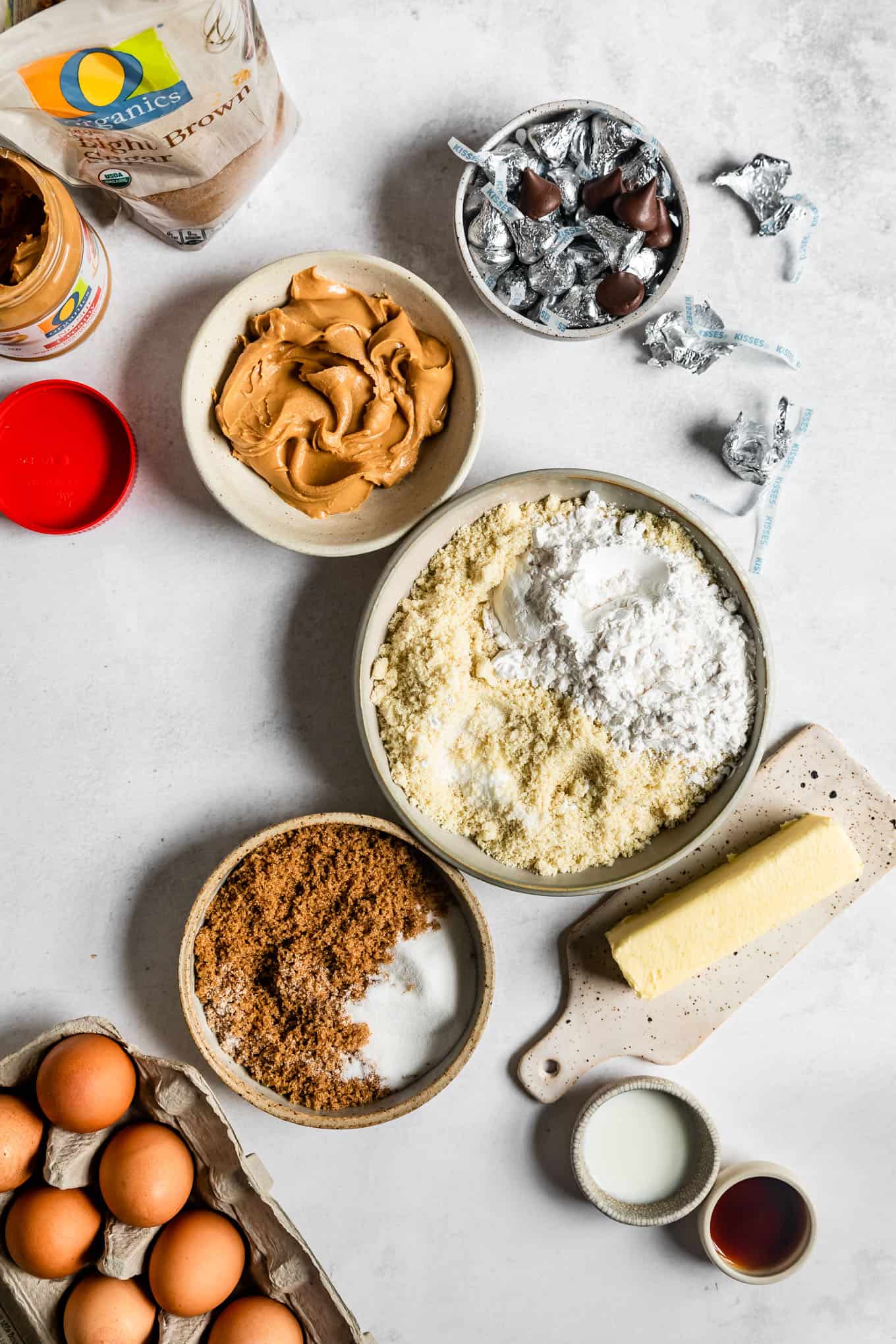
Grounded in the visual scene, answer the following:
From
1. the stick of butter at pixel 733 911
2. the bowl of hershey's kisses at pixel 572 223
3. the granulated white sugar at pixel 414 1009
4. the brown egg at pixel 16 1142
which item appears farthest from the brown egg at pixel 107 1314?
the bowl of hershey's kisses at pixel 572 223

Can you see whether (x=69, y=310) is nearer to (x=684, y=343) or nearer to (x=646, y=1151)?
(x=684, y=343)

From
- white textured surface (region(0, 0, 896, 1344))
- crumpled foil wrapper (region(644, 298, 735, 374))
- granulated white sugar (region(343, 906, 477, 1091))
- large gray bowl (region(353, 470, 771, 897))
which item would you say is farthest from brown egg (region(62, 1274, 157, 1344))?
crumpled foil wrapper (region(644, 298, 735, 374))

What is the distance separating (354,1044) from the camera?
6.40 feet

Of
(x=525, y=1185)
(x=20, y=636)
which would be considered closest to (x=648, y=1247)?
(x=525, y=1185)

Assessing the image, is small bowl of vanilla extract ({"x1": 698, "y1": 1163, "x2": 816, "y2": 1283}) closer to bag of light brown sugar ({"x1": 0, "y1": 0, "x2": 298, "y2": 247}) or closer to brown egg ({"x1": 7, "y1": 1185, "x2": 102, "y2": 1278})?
brown egg ({"x1": 7, "y1": 1185, "x2": 102, "y2": 1278})

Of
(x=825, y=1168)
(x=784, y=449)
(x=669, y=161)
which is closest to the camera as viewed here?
(x=669, y=161)

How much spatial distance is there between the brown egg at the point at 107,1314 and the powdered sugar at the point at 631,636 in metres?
1.36

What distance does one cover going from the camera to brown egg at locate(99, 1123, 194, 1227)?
69.6 inches

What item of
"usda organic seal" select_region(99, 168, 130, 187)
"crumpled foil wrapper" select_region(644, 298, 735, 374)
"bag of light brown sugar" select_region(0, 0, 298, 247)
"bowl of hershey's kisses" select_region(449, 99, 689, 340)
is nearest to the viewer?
"bag of light brown sugar" select_region(0, 0, 298, 247)

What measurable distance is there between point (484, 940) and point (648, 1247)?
2.89 ft

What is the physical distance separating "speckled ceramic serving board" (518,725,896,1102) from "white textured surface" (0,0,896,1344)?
66 millimetres

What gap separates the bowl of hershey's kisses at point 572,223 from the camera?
1.88 meters

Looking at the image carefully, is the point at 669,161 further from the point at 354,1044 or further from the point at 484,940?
the point at 354,1044

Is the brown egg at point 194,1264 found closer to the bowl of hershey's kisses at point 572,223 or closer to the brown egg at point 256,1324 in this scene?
the brown egg at point 256,1324
